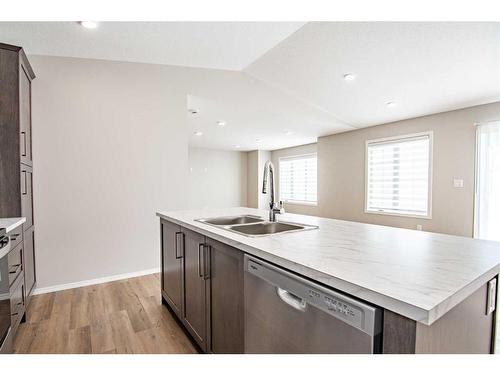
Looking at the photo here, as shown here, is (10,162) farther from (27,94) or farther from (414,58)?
(414,58)

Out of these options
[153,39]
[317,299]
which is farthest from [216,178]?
[317,299]

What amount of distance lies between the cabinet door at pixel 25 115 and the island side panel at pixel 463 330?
280 cm

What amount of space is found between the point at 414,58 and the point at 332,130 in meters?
2.94

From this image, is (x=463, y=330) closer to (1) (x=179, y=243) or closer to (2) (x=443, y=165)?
(1) (x=179, y=243)

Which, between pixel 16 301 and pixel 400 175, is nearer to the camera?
pixel 16 301

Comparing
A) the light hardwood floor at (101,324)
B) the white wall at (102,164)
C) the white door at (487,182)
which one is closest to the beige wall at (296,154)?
the white door at (487,182)

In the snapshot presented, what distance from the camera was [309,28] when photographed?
7.85 ft

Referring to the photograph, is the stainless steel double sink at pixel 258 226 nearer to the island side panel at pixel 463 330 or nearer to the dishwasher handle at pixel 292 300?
the dishwasher handle at pixel 292 300

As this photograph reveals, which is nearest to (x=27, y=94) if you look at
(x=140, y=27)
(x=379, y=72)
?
(x=140, y=27)

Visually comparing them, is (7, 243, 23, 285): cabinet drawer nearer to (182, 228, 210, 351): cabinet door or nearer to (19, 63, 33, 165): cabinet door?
(19, 63, 33, 165): cabinet door

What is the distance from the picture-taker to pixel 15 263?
6.13 feet

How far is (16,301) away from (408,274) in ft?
7.73

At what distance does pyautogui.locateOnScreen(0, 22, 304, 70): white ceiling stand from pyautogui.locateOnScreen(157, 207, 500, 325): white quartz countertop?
5.91 ft
